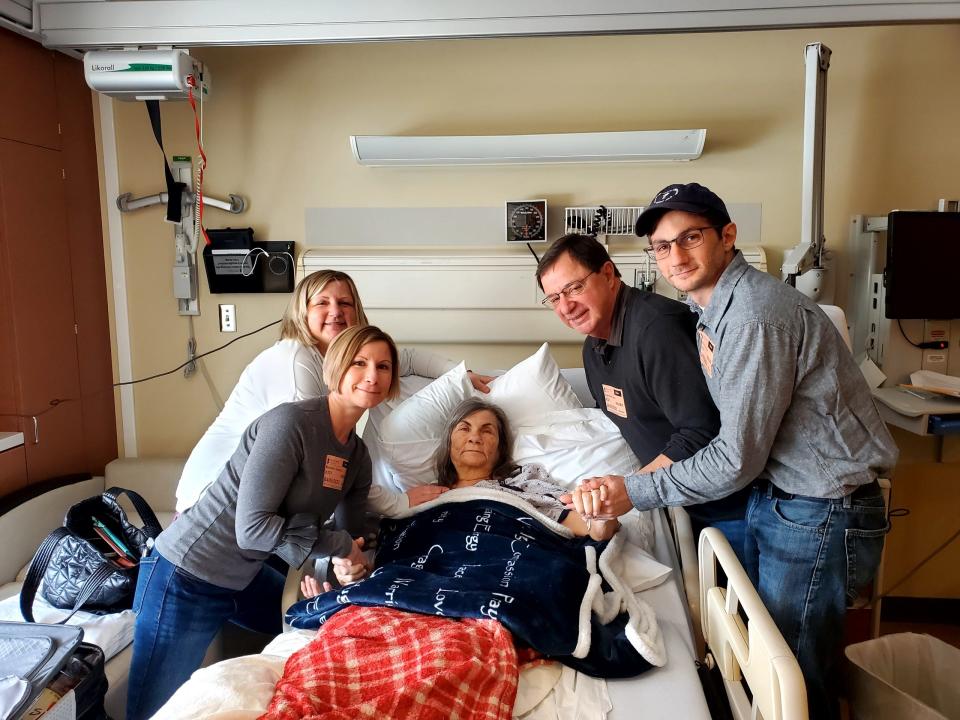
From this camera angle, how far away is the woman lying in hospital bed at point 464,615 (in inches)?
53.2

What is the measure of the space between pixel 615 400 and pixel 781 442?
58 cm

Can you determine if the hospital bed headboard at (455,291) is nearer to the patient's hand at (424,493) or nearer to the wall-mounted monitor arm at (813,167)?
the wall-mounted monitor arm at (813,167)

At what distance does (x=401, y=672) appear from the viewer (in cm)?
139

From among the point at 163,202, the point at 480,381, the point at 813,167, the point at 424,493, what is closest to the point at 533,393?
the point at 480,381

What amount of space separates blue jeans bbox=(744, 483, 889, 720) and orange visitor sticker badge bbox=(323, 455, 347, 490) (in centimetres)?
102

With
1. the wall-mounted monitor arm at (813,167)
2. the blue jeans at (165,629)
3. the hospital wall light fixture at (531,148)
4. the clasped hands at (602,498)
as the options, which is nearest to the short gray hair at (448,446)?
the clasped hands at (602,498)

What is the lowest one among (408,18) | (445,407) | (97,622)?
(97,622)

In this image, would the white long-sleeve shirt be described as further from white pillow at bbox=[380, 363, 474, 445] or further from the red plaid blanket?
the red plaid blanket

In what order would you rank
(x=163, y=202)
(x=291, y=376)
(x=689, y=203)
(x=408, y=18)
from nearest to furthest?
(x=689, y=203), (x=291, y=376), (x=408, y=18), (x=163, y=202)

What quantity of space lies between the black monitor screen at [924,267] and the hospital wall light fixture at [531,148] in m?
0.82

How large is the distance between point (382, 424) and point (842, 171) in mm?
2127

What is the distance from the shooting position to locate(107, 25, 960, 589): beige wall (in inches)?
113

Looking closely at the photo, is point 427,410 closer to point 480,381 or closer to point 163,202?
point 480,381

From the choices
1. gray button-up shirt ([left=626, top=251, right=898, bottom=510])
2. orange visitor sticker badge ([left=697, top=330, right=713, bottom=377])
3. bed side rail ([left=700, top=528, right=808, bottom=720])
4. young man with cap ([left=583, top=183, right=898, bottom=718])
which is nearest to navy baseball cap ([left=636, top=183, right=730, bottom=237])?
young man with cap ([left=583, top=183, right=898, bottom=718])
